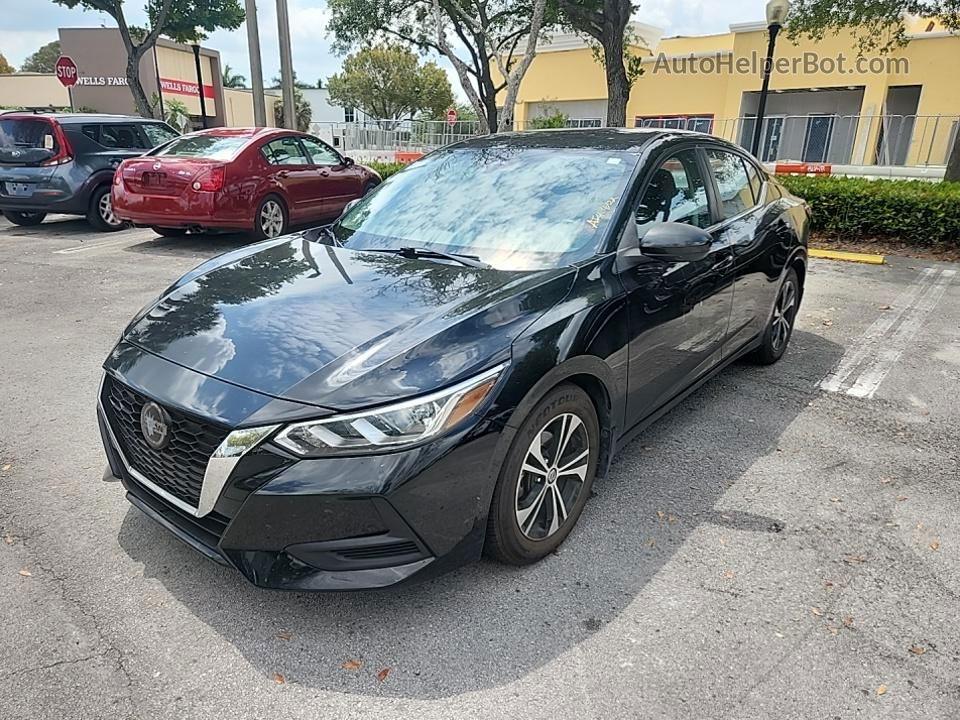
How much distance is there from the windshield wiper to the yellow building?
22104 millimetres

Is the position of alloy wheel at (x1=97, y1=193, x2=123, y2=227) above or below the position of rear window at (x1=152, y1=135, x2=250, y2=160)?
below

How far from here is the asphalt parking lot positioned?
207 centimetres

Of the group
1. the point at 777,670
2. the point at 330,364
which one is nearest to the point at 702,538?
the point at 777,670

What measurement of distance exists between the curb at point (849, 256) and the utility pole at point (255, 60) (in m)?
10.7

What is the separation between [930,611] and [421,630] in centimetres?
179

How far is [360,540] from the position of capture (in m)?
2.11

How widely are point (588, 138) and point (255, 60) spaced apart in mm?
12701

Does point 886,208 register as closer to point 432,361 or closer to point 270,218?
point 270,218

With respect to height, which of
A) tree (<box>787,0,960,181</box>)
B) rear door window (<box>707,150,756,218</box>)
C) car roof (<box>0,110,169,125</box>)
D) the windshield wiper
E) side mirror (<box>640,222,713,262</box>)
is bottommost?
the windshield wiper

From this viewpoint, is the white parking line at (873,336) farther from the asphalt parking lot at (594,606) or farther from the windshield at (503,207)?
the windshield at (503,207)

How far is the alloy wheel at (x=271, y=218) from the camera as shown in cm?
880

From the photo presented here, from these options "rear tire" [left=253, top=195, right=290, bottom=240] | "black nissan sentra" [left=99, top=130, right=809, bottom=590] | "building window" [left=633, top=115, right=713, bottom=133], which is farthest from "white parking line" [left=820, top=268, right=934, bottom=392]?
"building window" [left=633, top=115, right=713, bottom=133]

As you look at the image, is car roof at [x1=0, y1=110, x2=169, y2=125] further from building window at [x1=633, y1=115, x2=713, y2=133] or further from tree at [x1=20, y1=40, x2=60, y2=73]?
tree at [x1=20, y1=40, x2=60, y2=73]

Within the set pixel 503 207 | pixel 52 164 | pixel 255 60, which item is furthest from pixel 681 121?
pixel 503 207
